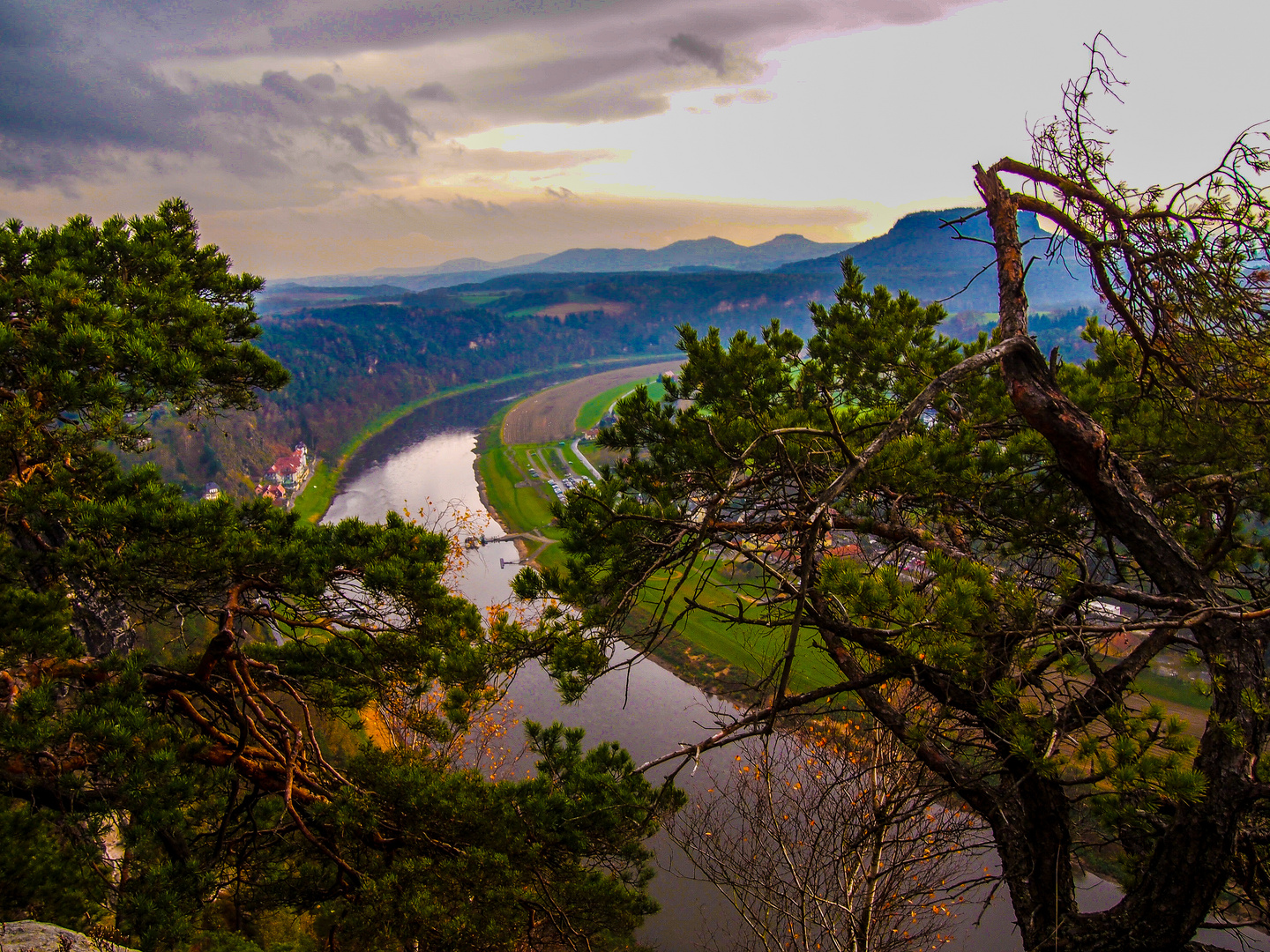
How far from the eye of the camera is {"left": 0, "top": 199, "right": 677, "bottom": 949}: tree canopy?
390 cm

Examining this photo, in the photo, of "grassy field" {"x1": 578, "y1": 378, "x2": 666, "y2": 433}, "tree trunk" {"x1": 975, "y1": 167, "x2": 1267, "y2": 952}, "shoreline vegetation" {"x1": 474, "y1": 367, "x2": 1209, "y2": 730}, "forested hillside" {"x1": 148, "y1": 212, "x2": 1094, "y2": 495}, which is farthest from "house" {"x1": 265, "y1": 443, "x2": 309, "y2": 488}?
"tree trunk" {"x1": 975, "y1": 167, "x2": 1267, "y2": 952}

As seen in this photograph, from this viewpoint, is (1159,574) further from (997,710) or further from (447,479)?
(447,479)

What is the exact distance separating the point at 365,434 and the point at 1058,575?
61.0 m

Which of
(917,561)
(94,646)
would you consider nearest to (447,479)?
(94,646)

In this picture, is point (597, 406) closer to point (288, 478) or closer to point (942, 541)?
point (288, 478)

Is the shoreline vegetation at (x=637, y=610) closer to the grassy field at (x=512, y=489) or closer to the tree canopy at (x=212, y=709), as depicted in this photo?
the grassy field at (x=512, y=489)

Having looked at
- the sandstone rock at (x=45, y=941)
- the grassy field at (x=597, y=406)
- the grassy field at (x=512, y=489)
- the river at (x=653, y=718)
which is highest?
the grassy field at (x=597, y=406)

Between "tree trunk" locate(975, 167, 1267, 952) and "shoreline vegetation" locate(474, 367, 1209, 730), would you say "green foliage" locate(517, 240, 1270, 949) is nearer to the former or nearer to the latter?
"tree trunk" locate(975, 167, 1267, 952)

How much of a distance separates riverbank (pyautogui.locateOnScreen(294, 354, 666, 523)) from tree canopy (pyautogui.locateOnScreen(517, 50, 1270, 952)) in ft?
12.8

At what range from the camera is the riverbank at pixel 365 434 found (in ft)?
124

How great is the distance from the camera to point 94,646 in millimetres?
5293

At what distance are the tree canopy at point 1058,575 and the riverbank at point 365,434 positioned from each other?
391 cm

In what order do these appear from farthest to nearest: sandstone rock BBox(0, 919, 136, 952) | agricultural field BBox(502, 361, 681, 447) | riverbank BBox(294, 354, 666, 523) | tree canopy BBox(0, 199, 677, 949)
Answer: agricultural field BBox(502, 361, 681, 447)
riverbank BBox(294, 354, 666, 523)
tree canopy BBox(0, 199, 677, 949)
sandstone rock BBox(0, 919, 136, 952)

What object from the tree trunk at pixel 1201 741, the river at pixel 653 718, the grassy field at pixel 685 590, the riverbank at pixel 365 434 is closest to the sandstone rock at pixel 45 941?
the riverbank at pixel 365 434
